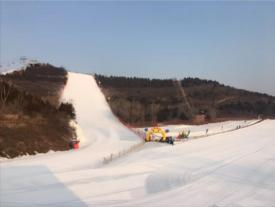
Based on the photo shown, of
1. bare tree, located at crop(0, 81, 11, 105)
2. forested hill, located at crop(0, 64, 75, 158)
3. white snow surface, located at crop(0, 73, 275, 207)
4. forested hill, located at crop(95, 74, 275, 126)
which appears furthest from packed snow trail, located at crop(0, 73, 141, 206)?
forested hill, located at crop(95, 74, 275, 126)

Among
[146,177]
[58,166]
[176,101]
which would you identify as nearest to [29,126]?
[58,166]

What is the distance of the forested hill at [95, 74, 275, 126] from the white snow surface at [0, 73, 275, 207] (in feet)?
88.3

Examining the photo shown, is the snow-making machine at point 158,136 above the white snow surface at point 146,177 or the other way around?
above

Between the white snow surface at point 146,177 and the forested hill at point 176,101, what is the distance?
26.9 m

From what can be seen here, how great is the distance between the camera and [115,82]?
91312mm

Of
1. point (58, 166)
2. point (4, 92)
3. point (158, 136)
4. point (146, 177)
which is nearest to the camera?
point (146, 177)

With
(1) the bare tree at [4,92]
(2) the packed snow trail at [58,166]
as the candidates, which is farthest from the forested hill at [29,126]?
(2) the packed snow trail at [58,166]

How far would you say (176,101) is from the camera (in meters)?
71.6

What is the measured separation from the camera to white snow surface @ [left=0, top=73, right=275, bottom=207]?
507 inches

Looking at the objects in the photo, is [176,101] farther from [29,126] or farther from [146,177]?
[146,177]

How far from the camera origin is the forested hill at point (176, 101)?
57.2m

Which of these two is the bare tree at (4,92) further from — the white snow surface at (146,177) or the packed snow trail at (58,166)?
the white snow surface at (146,177)

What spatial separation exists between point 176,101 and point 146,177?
5549 centimetres

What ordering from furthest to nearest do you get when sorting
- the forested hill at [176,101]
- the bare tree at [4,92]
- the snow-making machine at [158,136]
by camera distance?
1. the forested hill at [176,101]
2. the snow-making machine at [158,136]
3. the bare tree at [4,92]
